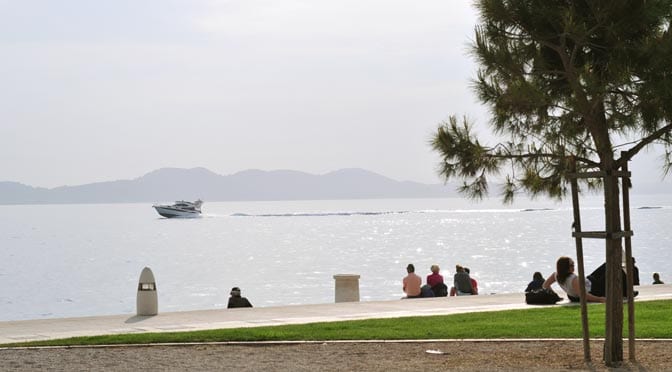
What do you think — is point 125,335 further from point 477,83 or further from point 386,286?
point 386,286

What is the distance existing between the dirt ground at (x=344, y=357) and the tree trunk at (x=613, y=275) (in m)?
0.19

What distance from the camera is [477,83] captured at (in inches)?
518

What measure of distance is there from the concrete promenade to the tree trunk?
6.58 metres

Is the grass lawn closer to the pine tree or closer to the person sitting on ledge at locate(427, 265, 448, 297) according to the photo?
the pine tree

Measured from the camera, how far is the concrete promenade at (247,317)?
17.0 m

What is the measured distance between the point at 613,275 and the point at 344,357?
11.2 ft

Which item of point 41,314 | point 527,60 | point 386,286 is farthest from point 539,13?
point 386,286

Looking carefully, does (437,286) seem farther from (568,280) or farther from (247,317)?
(247,317)

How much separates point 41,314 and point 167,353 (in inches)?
1670

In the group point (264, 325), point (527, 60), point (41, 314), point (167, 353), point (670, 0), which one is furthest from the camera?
point (41, 314)

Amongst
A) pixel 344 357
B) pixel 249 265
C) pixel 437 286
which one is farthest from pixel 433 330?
pixel 249 265

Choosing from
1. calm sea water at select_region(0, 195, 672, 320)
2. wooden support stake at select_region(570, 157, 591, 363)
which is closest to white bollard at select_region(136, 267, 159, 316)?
wooden support stake at select_region(570, 157, 591, 363)

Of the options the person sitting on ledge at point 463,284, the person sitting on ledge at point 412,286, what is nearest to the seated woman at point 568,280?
the person sitting on ledge at point 412,286

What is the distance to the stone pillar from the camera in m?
24.1
